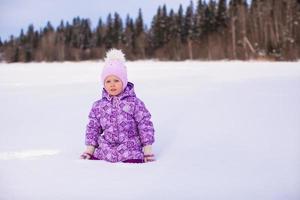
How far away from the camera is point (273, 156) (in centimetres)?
322

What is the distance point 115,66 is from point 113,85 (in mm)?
154

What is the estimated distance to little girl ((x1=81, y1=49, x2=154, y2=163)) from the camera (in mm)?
3289

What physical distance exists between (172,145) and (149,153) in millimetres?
628

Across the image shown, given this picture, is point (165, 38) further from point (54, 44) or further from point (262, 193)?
point (262, 193)

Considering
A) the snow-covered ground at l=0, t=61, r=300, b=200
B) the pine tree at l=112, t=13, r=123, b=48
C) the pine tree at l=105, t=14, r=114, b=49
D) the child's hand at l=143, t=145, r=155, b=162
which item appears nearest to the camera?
the snow-covered ground at l=0, t=61, r=300, b=200

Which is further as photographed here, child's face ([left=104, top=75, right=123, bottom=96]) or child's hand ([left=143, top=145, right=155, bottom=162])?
child's face ([left=104, top=75, right=123, bottom=96])

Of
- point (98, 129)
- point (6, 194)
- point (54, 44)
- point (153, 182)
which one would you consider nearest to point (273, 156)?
point (153, 182)

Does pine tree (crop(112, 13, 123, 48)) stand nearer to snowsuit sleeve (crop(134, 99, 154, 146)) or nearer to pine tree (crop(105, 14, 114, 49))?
pine tree (crop(105, 14, 114, 49))

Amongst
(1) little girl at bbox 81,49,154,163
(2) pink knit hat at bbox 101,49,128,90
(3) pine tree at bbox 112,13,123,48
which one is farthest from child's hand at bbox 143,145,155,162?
(3) pine tree at bbox 112,13,123,48

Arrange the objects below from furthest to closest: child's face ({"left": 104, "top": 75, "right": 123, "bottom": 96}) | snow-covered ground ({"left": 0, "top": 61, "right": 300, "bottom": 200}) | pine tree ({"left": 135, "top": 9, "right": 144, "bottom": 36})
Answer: pine tree ({"left": 135, "top": 9, "right": 144, "bottom": 36}), child's face ({"left": 104, "top": 75, "right": 123, "bottom": 96}), snow-covered ground ({"left": 0, "top": 61, "right": 300, "bottom": 200})

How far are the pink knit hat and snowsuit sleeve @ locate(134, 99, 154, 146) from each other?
217mm

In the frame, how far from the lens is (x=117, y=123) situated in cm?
335

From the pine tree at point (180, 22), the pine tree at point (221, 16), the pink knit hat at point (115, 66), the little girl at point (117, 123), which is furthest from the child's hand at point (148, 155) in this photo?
the pine tree at point (180, 22)

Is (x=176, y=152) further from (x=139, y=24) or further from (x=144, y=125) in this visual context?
(x=139, y=24)
